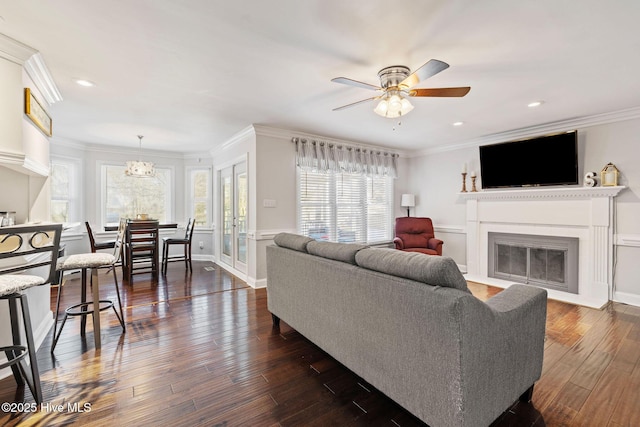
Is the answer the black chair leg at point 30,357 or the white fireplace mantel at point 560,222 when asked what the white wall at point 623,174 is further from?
the black chair leg at point 30,357

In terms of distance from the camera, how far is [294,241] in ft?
8.57

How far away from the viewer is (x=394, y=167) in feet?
19.5

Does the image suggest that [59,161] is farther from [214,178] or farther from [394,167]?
[394,167]

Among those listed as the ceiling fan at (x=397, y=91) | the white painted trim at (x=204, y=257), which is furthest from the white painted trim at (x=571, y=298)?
the white painted trim at (x=204, y=257)

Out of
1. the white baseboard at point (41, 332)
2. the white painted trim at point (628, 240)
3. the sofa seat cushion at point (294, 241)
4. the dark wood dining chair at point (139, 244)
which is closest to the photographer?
the white baseboard at point (41, 332)

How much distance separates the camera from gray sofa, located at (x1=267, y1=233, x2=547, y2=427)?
129 cm

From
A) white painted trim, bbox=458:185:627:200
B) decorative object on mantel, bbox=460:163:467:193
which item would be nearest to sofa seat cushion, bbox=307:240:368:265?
white painted trim, bbox=458:185:627:200

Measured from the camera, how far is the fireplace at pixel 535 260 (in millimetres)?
4051

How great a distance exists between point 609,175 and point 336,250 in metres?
4.06

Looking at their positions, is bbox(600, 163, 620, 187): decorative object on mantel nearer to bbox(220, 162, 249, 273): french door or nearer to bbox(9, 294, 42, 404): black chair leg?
bbox(220, 162, 249, 273): french door

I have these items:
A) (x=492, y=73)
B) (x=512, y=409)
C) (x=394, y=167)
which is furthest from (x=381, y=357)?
(x=394, y=167)

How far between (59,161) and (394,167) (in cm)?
635

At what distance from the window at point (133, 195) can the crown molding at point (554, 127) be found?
6082 mm

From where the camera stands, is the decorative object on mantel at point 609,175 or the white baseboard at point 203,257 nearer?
the decorative object on mantel at point 609,175
